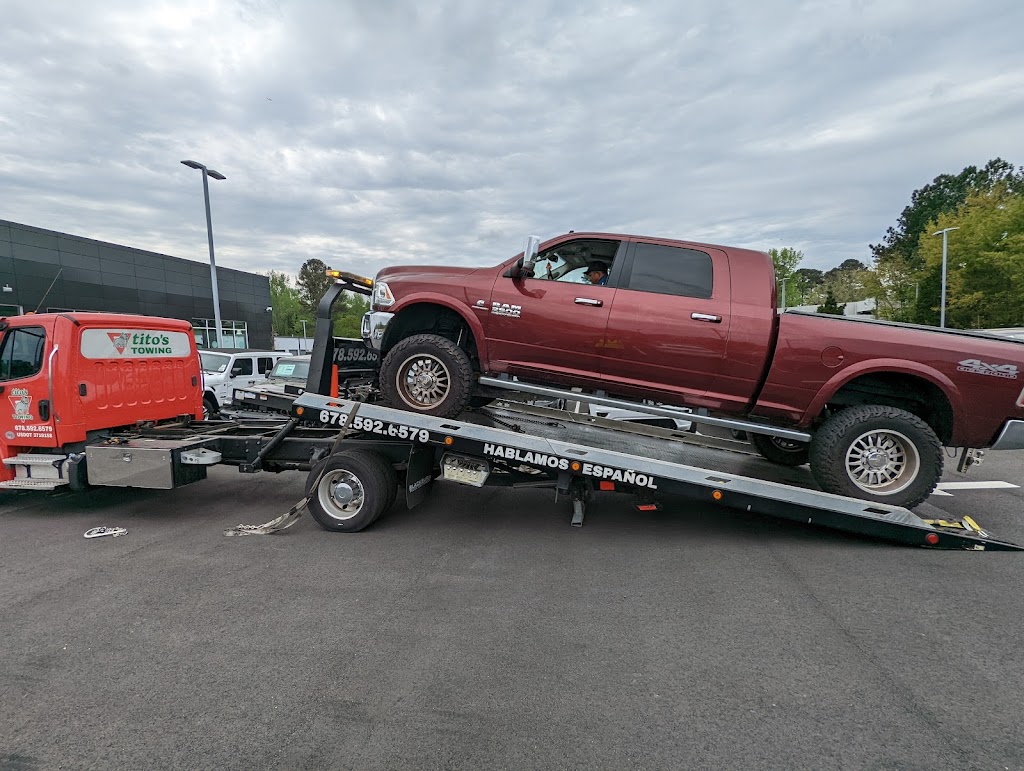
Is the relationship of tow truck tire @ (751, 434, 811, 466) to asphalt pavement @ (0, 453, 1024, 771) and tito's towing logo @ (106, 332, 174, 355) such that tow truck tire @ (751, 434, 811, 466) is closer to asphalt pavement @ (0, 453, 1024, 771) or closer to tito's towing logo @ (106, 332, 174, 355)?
asphalt pavement @ (0, 453, 1024, 771)

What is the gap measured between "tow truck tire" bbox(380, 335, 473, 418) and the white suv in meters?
8.22

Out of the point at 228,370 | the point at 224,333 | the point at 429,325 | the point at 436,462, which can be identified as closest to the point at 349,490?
the point at 436,462

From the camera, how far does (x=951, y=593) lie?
395 cm

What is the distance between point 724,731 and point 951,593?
256 centimetres

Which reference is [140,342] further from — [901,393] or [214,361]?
[901,393]

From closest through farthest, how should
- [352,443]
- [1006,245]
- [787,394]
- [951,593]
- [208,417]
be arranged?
[951,593], [787,394], [352,443], [208,417], [1006,245]

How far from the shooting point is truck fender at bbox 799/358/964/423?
4.55 m

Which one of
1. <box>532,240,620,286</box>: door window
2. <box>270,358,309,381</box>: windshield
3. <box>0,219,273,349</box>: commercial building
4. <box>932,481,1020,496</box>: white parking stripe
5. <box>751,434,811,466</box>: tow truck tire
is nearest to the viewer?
<box>532,240,620,286</box>: door window

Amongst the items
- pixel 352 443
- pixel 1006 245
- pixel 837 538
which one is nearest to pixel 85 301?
pixel 352 443

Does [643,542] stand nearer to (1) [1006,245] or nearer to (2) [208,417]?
(2) [208,417]

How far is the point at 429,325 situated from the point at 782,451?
409 cm

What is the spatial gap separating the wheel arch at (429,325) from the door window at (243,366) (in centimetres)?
915

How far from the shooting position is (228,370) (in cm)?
1272

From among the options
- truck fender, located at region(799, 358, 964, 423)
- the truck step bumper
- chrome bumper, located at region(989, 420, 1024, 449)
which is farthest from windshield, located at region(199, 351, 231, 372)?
chrome bumper, located at region(989, 420, 1024, 449)
